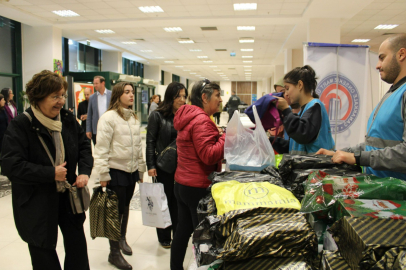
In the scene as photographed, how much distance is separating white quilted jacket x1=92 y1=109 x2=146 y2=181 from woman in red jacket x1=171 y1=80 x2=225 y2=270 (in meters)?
0.68

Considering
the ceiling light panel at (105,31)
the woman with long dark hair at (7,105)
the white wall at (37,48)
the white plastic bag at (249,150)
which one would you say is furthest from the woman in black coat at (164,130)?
the ceiling light panel at (105,31)

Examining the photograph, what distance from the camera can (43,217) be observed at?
1673mm

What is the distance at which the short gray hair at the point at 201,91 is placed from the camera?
195cm

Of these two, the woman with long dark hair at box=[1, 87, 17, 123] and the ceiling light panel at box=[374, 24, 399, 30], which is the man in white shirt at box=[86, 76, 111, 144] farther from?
the ceiling light panel at box=[374, 24, 399, 30]

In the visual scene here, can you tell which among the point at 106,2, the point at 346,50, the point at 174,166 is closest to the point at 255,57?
the point at 106,2

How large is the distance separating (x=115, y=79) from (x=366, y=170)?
40.8 ft

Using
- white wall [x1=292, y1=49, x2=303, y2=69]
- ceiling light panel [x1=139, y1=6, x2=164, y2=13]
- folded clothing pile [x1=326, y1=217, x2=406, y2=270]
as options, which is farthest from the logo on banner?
white wall [x1=292, y1=49, x2=303, y2=69]

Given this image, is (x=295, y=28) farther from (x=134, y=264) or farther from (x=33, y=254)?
(x=33, y=254)

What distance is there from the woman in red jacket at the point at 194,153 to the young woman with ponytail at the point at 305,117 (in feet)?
1.35

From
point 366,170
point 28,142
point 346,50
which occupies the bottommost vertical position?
point 366,170

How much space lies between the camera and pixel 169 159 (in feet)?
8.18

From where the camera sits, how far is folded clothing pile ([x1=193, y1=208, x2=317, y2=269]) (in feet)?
2.69

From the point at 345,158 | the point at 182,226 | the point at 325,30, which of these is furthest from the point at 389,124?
the point at 325,30

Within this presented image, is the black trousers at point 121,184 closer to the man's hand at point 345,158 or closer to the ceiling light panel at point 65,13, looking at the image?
the man's hand at point 345,158
